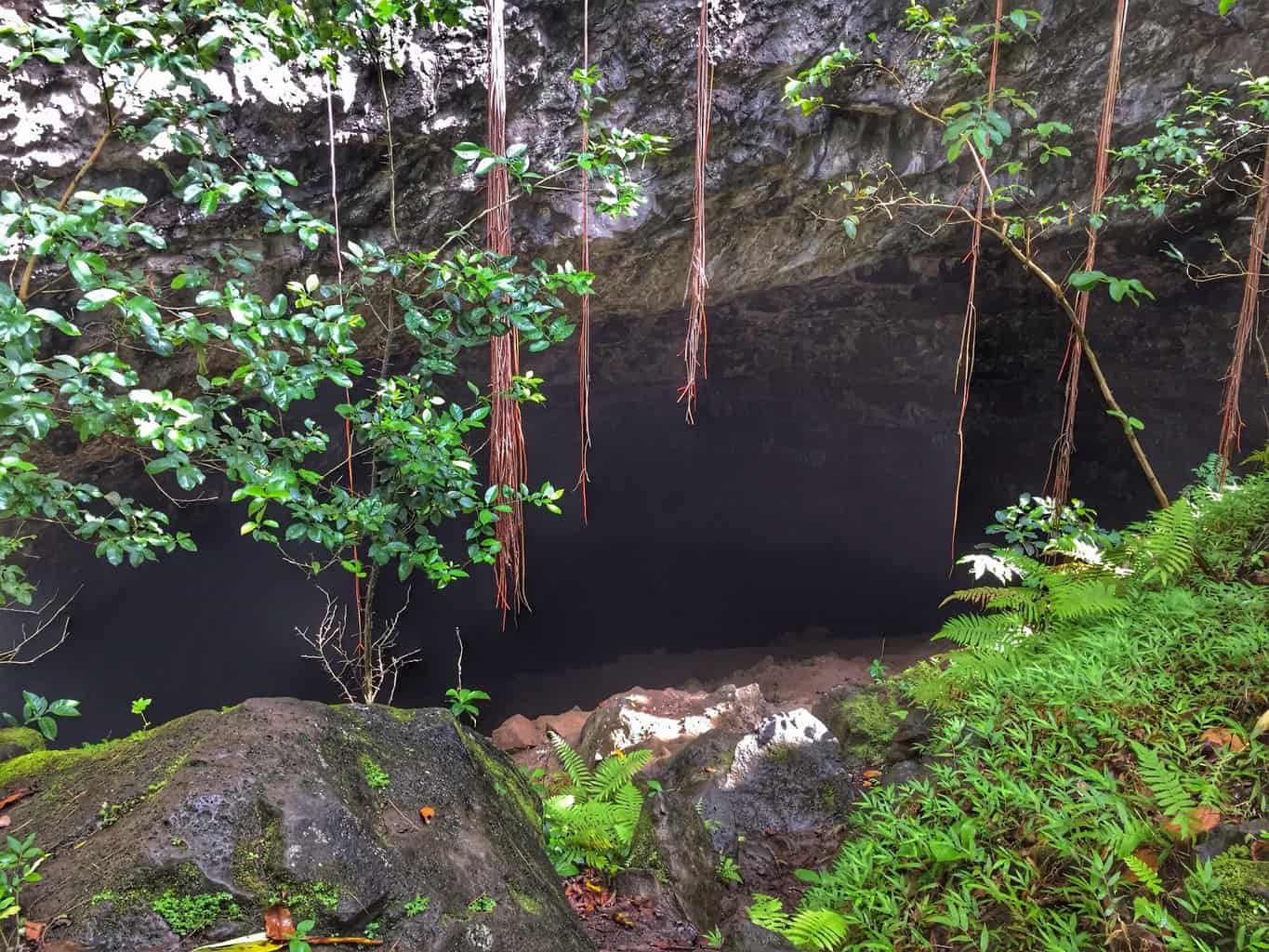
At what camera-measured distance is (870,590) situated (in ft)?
19.6

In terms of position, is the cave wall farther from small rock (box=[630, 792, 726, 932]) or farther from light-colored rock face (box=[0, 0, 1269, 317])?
small rock (box=[630, 792, 726, 932])

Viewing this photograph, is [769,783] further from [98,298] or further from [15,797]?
[98,298]

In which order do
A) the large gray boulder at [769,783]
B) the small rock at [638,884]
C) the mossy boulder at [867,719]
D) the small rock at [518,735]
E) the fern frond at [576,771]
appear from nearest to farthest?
the small rock at [638,884] < the large gray boulder at [769,783] < the mossy boulder at [867,719] < the fern frond at [576,771] < the small rock at [518,735]

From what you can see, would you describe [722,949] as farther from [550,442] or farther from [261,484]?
[550,442]

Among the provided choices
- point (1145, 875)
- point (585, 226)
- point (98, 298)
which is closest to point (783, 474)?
point (585, 226)

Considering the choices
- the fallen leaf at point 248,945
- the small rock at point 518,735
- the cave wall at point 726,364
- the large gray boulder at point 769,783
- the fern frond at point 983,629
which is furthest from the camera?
the small rock at point 518,735

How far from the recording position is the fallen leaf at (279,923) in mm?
1147

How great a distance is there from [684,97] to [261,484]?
9.19 feet

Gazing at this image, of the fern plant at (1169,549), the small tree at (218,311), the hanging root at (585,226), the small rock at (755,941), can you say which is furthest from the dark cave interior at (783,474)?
the small rock at (755,941)

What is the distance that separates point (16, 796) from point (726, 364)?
5.08 m

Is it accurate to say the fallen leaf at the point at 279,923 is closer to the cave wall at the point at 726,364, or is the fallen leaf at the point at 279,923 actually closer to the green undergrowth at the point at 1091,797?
the green undergrowth at the point at 1091,797

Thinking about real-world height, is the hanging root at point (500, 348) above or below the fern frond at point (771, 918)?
above

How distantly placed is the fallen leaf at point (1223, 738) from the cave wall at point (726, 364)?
3.23 metres

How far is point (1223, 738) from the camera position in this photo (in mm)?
1544
